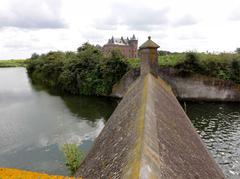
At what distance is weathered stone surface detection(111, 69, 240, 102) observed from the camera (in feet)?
89.7

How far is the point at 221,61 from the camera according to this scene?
95.7 ft

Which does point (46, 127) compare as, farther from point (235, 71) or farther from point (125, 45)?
point (125, 45)

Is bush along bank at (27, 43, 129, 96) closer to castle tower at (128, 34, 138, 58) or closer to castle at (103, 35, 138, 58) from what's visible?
castle at (103, 35, 138, 58)

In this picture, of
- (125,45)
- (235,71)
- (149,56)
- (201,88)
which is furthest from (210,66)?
(125,45)

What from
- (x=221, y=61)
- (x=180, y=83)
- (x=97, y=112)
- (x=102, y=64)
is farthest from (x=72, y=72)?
(x=221, y=61)

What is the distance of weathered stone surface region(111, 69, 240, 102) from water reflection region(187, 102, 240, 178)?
1.27 metres

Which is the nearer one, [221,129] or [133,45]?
[221,129]

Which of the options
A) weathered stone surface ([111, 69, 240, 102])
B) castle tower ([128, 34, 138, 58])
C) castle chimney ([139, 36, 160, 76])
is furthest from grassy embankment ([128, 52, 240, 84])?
castle tower ([128, 34, 138, 58])

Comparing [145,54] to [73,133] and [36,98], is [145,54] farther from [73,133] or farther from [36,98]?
[36,98]

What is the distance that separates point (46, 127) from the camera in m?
20.1

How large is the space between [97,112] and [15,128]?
27.0ft

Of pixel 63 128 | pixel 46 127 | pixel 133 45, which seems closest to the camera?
pixel 63 128

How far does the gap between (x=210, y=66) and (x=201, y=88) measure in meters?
3.01

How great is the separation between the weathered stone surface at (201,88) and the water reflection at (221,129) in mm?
1271
